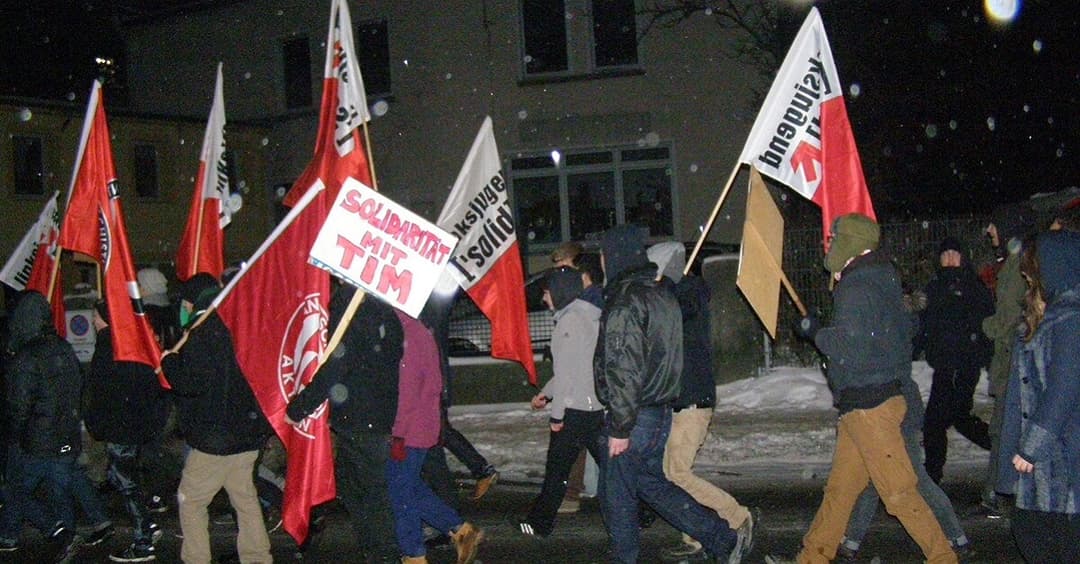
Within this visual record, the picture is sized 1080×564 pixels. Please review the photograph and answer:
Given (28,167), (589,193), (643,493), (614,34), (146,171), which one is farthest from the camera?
(146,171)

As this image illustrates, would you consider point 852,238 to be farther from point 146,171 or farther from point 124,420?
point 146,171

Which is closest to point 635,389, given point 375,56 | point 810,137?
point 810,137

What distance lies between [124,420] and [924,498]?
190 inches

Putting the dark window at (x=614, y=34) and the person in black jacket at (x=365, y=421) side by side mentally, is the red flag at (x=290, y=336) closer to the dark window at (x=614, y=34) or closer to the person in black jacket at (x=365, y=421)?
the person in black jacket at (x=365, y=421)

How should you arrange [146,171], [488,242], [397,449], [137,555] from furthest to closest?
[146,171] < [488,242] < [137,555] < [397,449]

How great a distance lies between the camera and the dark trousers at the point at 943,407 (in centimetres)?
781

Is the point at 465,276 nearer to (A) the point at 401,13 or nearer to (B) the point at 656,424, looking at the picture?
(B) the point at 656,424

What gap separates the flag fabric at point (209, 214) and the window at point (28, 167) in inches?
663

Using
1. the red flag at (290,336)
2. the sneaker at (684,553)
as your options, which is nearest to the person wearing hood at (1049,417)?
the sneaker at (684,553)

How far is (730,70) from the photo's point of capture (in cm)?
2178

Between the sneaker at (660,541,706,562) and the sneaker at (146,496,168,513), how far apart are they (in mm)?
4046

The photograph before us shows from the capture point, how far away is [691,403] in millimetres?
6680

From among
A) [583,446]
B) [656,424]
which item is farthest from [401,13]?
[656,424]

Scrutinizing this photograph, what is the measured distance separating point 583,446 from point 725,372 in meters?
5.60
